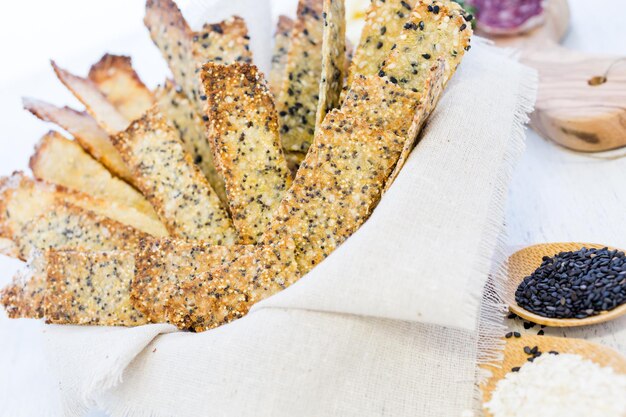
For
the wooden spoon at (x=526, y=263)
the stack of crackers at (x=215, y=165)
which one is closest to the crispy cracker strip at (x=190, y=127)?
the stack of crackers at (x=215, y=165)

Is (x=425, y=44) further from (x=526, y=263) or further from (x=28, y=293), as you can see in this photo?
(x=28, y=293)

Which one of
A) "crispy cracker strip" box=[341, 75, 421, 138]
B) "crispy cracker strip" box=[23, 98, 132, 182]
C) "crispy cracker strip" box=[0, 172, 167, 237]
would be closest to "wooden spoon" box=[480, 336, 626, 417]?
"crispy cracker strip" box=[341, 75, 421, 138]

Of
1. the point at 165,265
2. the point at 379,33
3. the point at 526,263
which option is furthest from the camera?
the point at 379,33

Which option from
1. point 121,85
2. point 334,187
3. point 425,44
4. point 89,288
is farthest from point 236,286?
point 121,85

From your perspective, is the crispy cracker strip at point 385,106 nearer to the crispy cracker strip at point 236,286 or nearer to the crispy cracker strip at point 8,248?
the crispy cracker strip at point 236,286

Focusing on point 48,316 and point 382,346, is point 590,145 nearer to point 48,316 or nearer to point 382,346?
point 382,346

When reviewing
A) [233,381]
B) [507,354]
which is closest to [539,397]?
[507,354]

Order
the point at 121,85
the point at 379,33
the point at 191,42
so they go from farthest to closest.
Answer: the point at 121,85
the point at 191,42
the point at 379,33
